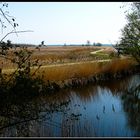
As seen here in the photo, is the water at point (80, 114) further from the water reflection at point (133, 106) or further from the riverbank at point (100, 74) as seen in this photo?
the riverbank at point (100, 74)

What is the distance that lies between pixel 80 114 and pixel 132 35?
73.3 ft

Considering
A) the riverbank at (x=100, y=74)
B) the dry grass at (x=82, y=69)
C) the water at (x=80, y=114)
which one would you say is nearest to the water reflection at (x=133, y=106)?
the water at (x=80, y=114)

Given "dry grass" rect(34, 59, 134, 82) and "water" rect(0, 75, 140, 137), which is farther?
"dry grass" rect(34, 59, 134, 82)

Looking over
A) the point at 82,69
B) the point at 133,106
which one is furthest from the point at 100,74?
the point at 133,106

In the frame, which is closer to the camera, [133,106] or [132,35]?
[133,106]

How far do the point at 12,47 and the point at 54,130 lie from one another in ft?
19.8

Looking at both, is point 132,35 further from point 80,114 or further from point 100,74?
point 80,114

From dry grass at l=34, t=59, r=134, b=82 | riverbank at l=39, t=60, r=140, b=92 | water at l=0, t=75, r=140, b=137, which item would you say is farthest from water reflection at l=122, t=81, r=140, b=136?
dry grass at l=34, t=59, r=134, b=82

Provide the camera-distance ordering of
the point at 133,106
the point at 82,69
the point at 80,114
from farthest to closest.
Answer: the point at 82,69, the point at 133,106, the point at 80,114

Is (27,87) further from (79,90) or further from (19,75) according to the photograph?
(79,90)

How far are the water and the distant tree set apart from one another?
16.1 feet

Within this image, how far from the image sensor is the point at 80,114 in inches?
194

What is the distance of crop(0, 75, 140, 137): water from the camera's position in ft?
14.4

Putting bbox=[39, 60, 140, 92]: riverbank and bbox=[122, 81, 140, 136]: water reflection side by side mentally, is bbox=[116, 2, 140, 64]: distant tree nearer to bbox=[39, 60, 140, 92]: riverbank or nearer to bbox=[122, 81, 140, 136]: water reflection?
bbox=[39, 60, 140, 92]: riverbank
